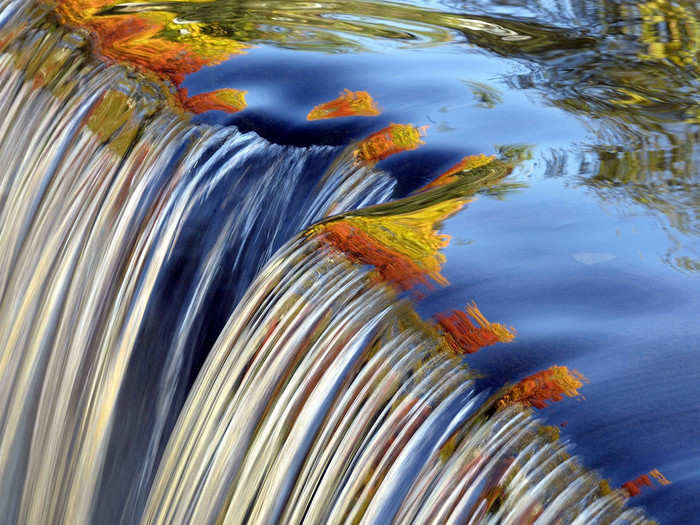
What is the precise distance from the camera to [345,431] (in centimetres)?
104

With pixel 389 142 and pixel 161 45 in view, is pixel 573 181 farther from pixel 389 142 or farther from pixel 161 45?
pixel 161 45

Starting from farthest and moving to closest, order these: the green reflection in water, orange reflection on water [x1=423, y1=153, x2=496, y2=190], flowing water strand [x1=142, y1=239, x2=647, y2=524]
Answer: the green reflection in water < orange reflection on water [x1=423, y1=153, x2=496, y2=190] < flowing water strand [x1=142, y1=239, x2=647, y2=524]

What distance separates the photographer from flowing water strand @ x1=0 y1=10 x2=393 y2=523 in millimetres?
1443

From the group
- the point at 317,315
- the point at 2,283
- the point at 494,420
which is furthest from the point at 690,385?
the point at 2,283

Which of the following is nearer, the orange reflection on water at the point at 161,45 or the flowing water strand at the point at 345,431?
the flowing water strand at the point at 345,431

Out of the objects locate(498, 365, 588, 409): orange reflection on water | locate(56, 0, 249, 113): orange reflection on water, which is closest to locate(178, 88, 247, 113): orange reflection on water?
locate(56, 0, 249, 113): orange reflection on water

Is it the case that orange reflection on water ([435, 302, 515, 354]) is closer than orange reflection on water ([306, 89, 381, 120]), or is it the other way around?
orange reflection on water ([435, 302, 515, 354])

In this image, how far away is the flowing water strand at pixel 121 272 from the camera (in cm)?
144

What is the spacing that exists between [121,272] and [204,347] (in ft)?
0.68

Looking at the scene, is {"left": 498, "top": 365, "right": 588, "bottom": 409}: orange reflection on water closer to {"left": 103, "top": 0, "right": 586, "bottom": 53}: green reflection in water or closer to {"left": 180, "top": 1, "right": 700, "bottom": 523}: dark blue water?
{"left": 180, "top": 1, "right": 700, "bottom": 523}: dark blue water

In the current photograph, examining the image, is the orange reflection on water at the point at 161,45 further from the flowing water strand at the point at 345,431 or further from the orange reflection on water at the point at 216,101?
the flowing water strand at the point at 345,431

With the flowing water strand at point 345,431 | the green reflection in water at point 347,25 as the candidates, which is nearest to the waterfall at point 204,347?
the flowing water strand at point 345,431

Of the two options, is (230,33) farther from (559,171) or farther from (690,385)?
(690,385)

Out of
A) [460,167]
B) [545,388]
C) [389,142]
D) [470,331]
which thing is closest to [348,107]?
[389,142]
